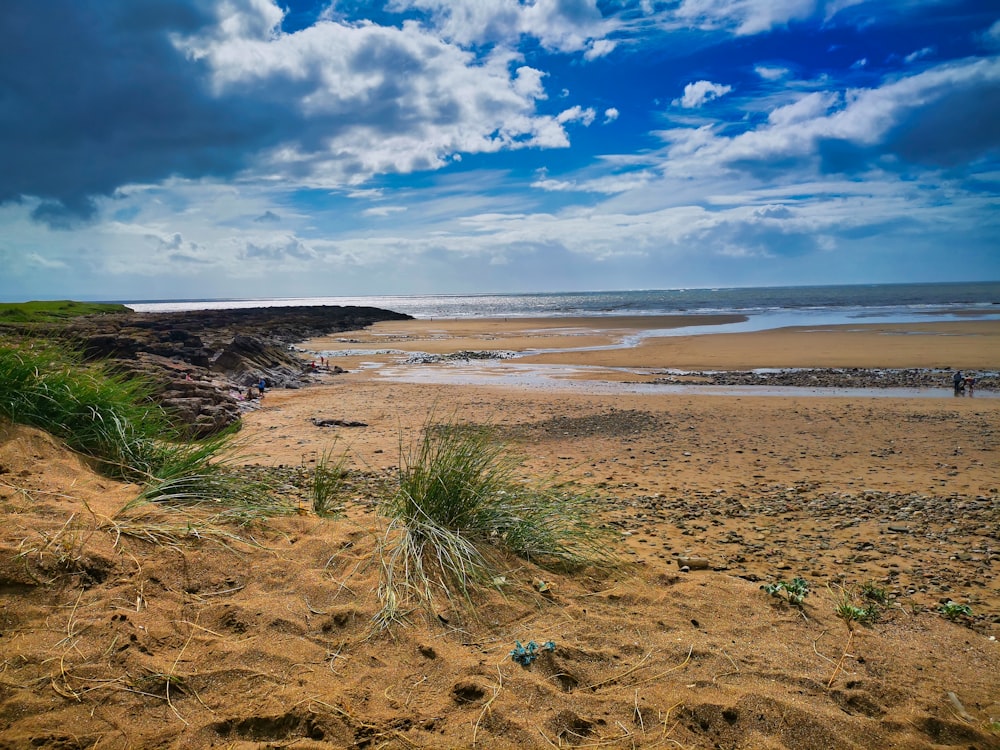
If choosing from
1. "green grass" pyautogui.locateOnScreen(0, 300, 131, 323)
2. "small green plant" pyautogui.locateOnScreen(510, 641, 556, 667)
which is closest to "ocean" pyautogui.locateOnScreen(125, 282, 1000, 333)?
"green grass" pyautogui.locateOnScreen(0, 300, 131, 323)

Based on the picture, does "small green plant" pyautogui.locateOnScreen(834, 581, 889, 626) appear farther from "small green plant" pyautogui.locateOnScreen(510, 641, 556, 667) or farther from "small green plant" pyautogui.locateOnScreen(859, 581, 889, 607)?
"small green plant" pyautogui.locateOnScreen(510, 641, 556, 667)

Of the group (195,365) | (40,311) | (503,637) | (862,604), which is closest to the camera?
(503,637)

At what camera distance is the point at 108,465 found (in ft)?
15.8

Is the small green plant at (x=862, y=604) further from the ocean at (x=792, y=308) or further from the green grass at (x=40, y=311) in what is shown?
the ocean at (x=792, y=308)

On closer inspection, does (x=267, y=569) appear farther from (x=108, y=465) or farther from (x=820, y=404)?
(x=820, y=404)

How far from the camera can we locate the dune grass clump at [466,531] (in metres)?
4.02

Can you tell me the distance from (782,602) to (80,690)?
4092mm

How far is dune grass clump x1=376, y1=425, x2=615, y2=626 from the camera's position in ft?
13.2

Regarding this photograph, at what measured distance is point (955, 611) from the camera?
4113 mm

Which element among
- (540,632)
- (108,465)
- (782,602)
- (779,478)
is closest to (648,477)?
(779,478)

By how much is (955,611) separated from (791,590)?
1.08 meters

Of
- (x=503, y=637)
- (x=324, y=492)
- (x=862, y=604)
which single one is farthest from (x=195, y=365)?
(x=862, y=604)

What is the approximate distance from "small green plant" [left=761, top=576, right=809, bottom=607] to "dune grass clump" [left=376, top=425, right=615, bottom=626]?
1.17m

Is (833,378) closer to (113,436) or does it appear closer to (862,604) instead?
(862,604)
